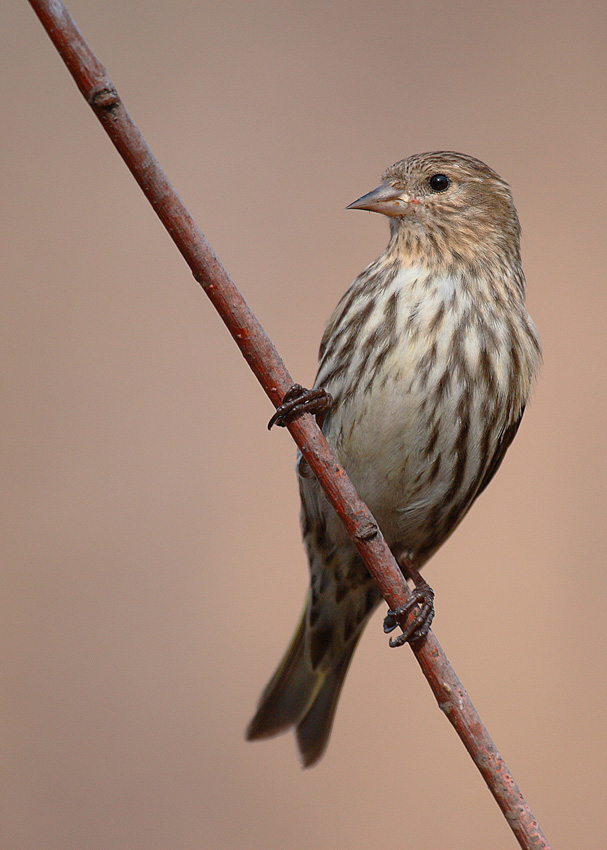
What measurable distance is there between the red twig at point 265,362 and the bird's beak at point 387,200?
2.77 ft

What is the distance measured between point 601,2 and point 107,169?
1991 mm

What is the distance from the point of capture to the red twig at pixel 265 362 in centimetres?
122

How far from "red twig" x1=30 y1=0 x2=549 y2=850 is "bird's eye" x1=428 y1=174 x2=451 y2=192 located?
0.97 meters

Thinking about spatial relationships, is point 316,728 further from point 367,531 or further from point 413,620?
point 367,531

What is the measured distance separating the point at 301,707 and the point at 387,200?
1313 mm

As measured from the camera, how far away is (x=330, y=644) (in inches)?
98.5

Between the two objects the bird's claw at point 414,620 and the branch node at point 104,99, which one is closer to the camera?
→ the branch node at point 104,99

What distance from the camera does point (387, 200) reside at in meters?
2.21

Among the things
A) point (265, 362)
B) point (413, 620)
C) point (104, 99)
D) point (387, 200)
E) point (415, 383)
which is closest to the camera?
point (104, 99)

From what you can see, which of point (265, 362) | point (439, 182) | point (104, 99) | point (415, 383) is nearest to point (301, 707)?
point (415, 383)

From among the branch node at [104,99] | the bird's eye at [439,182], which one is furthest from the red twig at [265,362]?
the bird's eye at [439,182]

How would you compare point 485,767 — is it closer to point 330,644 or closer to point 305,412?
point 305,412

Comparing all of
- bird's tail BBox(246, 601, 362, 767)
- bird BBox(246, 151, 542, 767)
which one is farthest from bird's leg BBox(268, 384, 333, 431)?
bird's tail BBox(246, 601, 362, 767)

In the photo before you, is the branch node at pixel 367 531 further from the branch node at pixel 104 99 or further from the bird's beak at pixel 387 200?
the bird's beak at pixel 387 200
